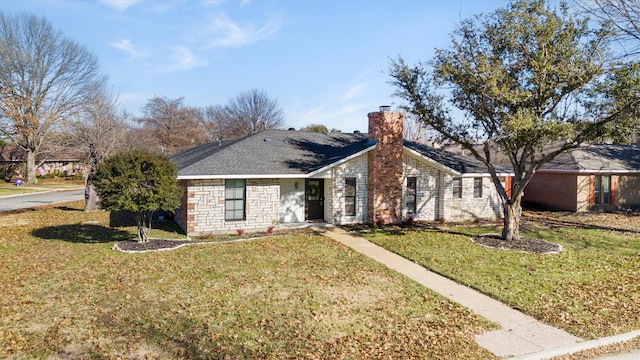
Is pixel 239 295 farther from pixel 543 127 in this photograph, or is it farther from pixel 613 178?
pixel 613 178

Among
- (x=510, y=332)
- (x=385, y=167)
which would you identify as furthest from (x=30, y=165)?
(x=510, y=332)

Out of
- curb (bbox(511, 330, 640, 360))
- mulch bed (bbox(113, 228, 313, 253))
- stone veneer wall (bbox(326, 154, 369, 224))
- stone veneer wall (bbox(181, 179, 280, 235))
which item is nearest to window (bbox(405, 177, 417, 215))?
stone veneer wall (bbox(326, 154, 369, 224))

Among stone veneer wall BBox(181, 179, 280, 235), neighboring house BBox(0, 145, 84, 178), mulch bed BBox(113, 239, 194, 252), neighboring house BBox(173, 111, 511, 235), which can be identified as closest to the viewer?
mulch bed BBox(113, 239, 194, 252)

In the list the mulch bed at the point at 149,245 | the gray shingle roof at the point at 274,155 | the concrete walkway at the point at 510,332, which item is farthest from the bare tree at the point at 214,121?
the concrete walkway at the point at 510,332

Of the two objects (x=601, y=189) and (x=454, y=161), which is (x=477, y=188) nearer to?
(x=454, y=161)

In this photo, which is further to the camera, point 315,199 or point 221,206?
point 315,199

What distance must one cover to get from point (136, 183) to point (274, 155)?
6.63 metres

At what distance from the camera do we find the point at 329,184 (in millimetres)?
16734

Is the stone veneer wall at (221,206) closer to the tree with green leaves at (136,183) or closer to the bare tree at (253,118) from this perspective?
the tree with green leaves at (136,183)

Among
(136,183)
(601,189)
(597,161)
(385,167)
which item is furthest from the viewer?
(597,161)

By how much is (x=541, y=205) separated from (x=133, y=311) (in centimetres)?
2374

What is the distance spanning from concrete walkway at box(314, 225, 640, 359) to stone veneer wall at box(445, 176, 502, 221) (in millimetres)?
9206

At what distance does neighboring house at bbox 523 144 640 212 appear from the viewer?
21.7m

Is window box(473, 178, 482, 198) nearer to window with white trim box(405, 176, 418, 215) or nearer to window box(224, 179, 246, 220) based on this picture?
window with white trim box(405, 176, 418, 215)
